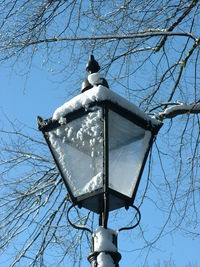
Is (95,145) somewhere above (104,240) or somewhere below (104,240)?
above

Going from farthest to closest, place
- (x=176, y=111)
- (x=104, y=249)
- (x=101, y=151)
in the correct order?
1. (x=176, y=111)
2. (x=101, y=151)
3. (x=104, y=249)

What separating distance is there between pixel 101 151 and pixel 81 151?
16 centimetres

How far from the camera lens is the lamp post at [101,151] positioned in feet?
8.39

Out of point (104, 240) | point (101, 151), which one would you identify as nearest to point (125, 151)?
point (101, 151)

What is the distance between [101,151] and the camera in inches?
105

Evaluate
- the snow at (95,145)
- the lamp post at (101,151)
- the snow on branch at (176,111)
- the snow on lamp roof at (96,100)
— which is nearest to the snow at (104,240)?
the lamp post at (101,151)

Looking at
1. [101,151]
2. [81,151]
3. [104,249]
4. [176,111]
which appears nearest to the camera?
[104,249]

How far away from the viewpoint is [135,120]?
9.17 ft

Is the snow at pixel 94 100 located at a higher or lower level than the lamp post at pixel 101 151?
higher

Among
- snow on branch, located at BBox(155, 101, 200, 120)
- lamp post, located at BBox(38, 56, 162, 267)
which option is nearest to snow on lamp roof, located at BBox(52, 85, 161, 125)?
lamp post, located at BBox(38, 56, 162, 267)

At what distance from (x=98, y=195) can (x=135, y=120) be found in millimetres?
490

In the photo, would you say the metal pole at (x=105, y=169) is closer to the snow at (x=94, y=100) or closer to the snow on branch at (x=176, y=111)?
the snow at (x=94, y=100)

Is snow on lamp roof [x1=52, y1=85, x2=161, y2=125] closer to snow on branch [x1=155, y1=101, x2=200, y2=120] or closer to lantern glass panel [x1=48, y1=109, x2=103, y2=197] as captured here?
lantern glass panel [x1=48, y1=109, x2=103, y2=197]

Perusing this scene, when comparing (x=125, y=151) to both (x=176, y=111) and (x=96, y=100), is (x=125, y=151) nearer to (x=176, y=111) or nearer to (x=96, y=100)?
(x=96, y=100)
